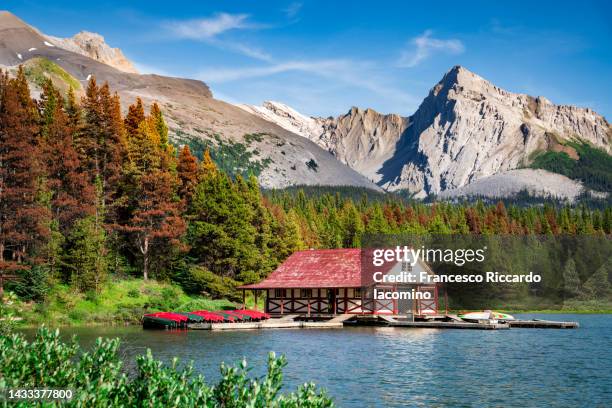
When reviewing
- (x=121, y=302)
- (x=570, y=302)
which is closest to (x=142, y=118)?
(x=121, y=302)

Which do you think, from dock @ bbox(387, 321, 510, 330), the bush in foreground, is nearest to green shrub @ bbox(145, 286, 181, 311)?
dock @ bbox(387, 321, 510, 330)

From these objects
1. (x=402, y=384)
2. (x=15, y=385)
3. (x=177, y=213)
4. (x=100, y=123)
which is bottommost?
(x=402, y=384)

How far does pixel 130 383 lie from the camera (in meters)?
11.3

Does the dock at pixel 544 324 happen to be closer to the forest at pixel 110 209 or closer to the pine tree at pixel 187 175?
the forest at pixel 110 209

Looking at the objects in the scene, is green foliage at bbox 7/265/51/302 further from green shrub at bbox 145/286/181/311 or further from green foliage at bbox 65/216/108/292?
green shrub at bbox 145/286/181/311

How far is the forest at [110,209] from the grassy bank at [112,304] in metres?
1.04

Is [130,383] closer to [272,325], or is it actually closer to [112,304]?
[272,325]

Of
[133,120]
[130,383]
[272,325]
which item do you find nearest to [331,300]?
[272,325]

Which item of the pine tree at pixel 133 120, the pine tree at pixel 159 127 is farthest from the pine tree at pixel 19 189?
the pine tree at pixel 159 127

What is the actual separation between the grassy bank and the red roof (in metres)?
6.75

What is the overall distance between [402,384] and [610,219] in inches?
5605

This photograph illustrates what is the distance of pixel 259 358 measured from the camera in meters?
35.5

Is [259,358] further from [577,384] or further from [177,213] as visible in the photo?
[177,213]

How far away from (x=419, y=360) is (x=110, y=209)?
43943mm
